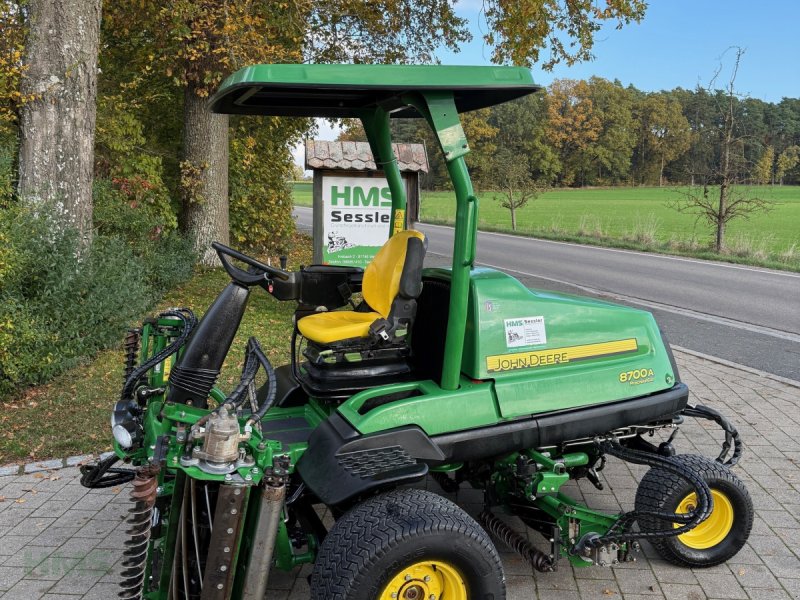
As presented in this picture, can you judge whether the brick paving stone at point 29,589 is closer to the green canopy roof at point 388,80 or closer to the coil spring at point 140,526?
the coil spring at point 140,526

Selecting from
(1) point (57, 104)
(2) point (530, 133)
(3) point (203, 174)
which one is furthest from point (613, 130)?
(1) point (57, 104)

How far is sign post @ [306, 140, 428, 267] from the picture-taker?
7.86m

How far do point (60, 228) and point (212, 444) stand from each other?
4821 mm

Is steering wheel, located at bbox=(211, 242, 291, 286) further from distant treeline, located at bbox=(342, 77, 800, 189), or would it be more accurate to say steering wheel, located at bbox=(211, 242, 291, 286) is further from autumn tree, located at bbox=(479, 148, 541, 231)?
distant treeline, located at bbox=(342, 77, 800, 189)

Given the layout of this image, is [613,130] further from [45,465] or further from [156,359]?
[156,359]

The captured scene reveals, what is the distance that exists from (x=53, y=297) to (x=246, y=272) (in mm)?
3518

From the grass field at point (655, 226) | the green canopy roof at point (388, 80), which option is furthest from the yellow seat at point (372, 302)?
the grass field at point (655, 226)

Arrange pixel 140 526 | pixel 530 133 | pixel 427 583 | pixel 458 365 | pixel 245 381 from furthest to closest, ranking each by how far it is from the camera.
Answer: pixel 530 133
pixel 458 365
pixel 245 381
pixel 427 583
pixel 140 526

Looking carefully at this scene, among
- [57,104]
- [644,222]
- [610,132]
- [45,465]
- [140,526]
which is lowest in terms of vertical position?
[45,465]

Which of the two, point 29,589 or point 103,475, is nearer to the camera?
point 29,589

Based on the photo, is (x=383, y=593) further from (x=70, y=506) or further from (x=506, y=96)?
(x=70, y=506)

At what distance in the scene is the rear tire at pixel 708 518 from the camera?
323cm

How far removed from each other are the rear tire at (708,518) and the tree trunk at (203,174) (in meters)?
9.27

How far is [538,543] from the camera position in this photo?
3584mm
